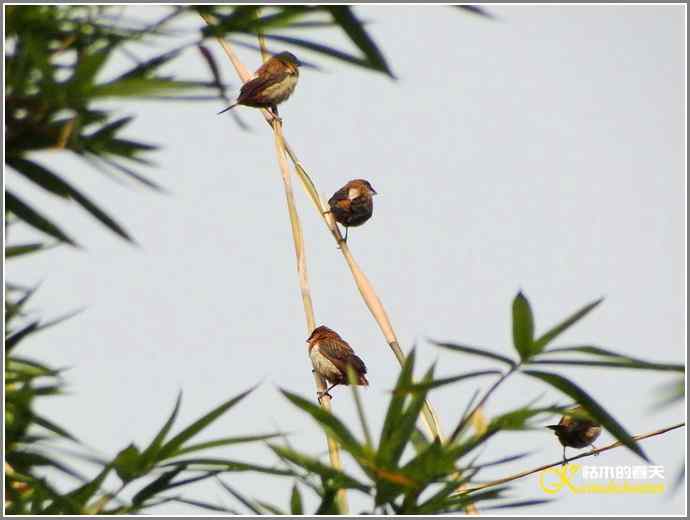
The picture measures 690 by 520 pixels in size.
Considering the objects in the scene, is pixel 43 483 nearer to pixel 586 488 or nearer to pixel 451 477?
pixel 451 477

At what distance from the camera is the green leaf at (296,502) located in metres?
2.03

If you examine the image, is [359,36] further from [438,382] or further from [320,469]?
[320,469]

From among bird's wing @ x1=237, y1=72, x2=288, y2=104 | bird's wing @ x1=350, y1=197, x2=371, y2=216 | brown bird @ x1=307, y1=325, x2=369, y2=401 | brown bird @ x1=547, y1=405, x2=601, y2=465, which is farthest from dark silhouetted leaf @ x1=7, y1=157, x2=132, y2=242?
bird's wing @ x1=350, y1=197, x2=371, y2=216

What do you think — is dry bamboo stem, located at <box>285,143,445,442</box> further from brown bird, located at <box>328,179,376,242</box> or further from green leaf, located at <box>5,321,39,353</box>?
brown bird, located at <box>328,179,376,242</box>

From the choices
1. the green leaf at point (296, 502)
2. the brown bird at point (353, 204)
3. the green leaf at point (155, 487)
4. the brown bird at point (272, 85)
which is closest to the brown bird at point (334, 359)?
the brown bird at point (353, 204)

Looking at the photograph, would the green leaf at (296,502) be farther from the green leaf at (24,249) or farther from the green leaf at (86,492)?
the green leaf at (24,249)

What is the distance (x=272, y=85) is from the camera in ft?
13.5

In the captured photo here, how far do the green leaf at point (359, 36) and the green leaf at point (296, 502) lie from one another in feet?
2.81

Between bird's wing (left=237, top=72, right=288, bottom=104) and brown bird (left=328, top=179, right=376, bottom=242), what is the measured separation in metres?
0.52

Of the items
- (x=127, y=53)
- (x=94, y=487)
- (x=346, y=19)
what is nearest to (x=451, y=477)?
(x=94, y=487)

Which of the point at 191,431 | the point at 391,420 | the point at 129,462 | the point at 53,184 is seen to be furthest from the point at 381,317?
the point at 53,184

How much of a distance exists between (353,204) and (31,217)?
7.59 ft

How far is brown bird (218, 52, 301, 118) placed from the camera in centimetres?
383

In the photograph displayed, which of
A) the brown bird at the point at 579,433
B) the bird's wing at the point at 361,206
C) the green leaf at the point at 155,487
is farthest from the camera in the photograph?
the bird's wing at the point at 361,206
